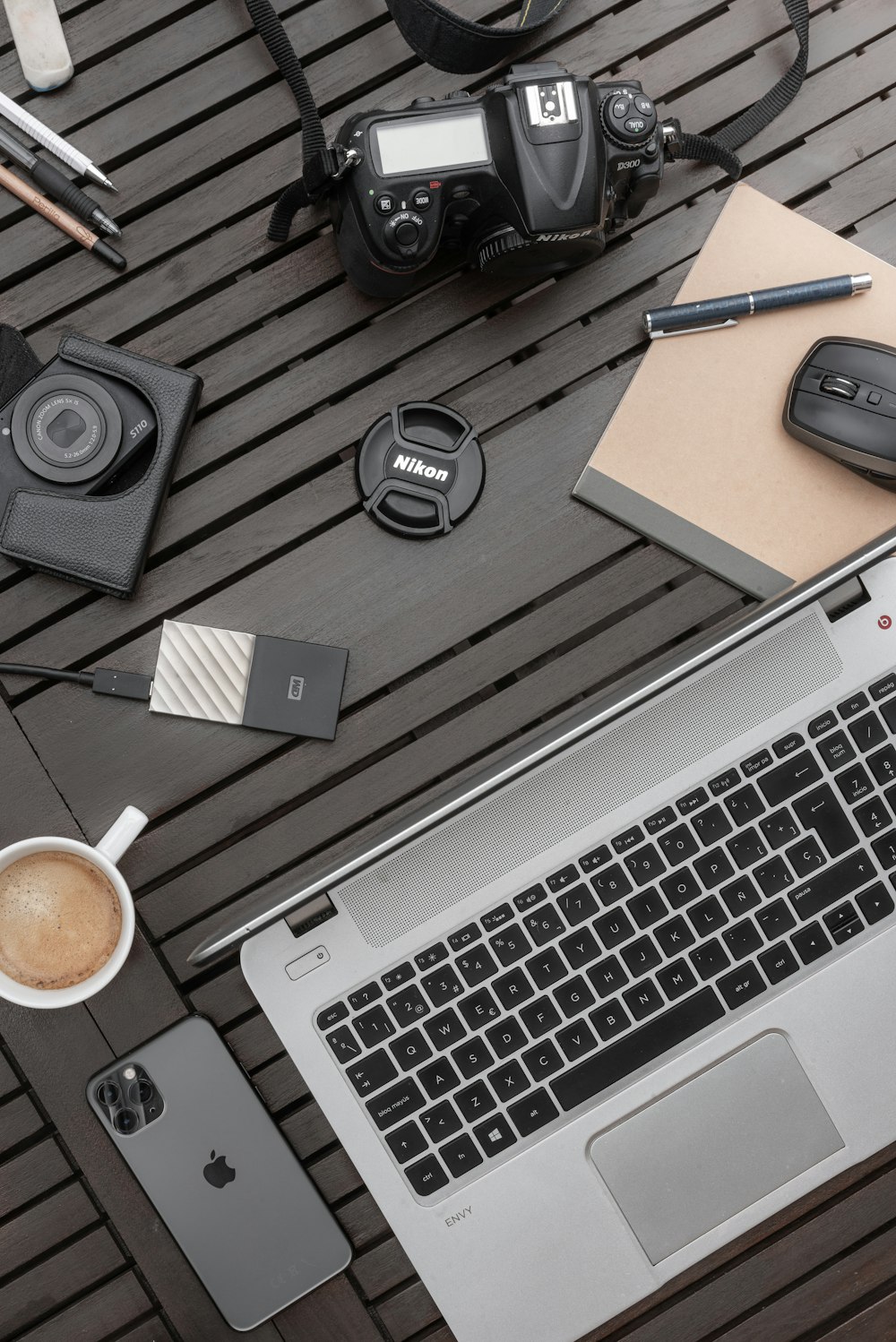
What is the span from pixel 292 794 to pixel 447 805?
0.16 m

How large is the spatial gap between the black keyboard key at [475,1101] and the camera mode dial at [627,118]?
665 mm

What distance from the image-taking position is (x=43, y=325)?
2.36ft

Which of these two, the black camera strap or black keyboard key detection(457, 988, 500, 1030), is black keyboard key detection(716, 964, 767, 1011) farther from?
the black camera strap

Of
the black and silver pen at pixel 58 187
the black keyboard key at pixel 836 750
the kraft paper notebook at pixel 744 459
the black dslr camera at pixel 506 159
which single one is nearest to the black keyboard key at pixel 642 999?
the black keyboard key at pixel 836 750

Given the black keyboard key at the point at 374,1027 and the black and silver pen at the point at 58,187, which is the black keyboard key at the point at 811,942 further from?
the black and silver pen at the point at 58,187

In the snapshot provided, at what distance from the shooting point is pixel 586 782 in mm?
663

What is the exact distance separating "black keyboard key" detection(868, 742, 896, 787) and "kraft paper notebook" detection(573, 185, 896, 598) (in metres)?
0.14

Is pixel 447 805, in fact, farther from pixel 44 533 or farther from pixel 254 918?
pixel 44 533

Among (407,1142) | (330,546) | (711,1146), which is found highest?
(330,546)

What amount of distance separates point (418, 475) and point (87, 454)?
249 millimetres

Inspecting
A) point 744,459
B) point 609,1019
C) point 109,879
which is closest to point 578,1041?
point 609,1019

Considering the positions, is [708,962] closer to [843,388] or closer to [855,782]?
[855,782]

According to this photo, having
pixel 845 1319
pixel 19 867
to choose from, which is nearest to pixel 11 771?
pixel 19 867

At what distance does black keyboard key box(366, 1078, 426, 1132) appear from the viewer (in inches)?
25.9
